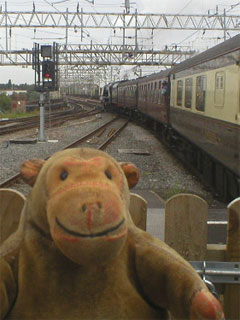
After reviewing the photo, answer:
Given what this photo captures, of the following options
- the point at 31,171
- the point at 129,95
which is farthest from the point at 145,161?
the point at 129,95

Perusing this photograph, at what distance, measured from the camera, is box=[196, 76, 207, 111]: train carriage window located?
9.31 metres

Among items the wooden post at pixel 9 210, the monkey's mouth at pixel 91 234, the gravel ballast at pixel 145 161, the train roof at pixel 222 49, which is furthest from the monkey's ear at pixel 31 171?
the gravel ballast at pixel 145 161

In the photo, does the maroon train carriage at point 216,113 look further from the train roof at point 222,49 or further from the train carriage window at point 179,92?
the train carriage window at point 179,92

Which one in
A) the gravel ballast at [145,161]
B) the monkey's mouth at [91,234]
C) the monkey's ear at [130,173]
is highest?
the monkey's ear at [130,173]

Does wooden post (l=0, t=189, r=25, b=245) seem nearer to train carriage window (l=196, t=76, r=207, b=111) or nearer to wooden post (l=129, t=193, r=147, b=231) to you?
wooden post (l=129, t=193, r=147, b=231)

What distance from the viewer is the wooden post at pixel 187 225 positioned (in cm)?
311

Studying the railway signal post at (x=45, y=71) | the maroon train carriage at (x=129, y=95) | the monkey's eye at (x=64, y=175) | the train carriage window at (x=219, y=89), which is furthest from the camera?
the maroon train carriage at (x=129, y=95)

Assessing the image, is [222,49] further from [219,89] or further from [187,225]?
[187,225]

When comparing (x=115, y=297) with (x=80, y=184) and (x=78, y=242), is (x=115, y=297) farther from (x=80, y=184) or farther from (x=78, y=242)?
(x=80, y=184)

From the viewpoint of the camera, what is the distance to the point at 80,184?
1728mm

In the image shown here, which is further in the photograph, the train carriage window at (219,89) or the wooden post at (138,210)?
the train carriage window at (219,89)

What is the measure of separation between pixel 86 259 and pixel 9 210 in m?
1.36

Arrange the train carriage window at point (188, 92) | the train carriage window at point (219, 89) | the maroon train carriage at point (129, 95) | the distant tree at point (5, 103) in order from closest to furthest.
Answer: the train carriage window at point (219, 89)
the train carriage window at point (188, 92)
the maroon train carriage at point (129, 95)
the distant tree at point (5, 103)

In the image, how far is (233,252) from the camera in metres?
3.01
